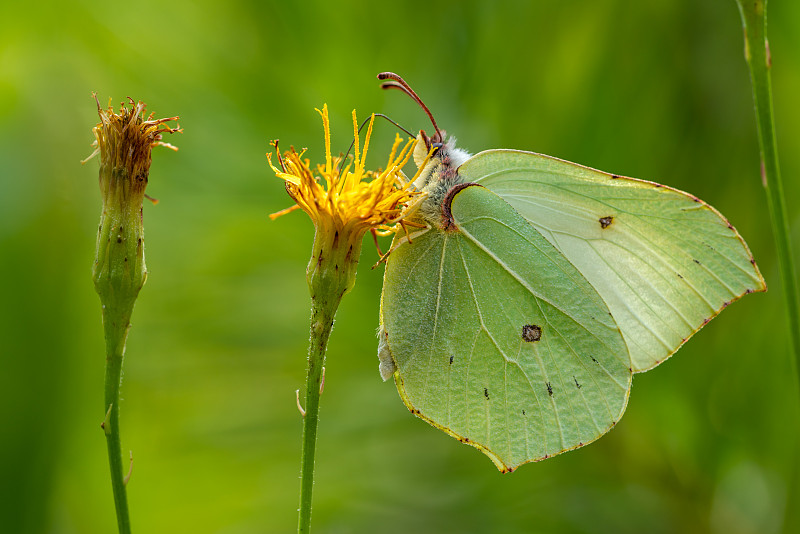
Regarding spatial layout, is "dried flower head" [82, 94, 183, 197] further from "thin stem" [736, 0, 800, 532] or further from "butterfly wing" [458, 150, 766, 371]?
"thin stem" [736, 0, 800, 532]

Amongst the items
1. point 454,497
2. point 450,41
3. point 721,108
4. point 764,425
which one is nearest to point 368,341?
point 454,497

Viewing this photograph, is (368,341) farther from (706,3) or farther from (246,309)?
(706,3)

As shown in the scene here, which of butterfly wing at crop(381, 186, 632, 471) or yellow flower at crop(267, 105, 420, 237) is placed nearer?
yellow flower at crop(267, 105, 420, 237)

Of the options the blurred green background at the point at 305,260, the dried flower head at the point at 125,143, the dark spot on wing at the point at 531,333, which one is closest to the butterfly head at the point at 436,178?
the dark spot on wing at the point at 531,333

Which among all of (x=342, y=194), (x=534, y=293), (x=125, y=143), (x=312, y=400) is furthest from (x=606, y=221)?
(x=125, y=143)

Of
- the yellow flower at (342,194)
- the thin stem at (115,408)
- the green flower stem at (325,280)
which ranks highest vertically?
the yellow flower at (342,194)

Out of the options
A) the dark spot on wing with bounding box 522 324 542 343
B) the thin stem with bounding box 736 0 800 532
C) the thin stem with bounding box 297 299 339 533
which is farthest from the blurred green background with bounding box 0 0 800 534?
the thin stem with bounding box 297 299 339 533

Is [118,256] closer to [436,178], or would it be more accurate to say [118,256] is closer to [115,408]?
[115,408]

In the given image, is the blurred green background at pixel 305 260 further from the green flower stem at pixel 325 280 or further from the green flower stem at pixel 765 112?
the green flower stem at pixel 325 280
